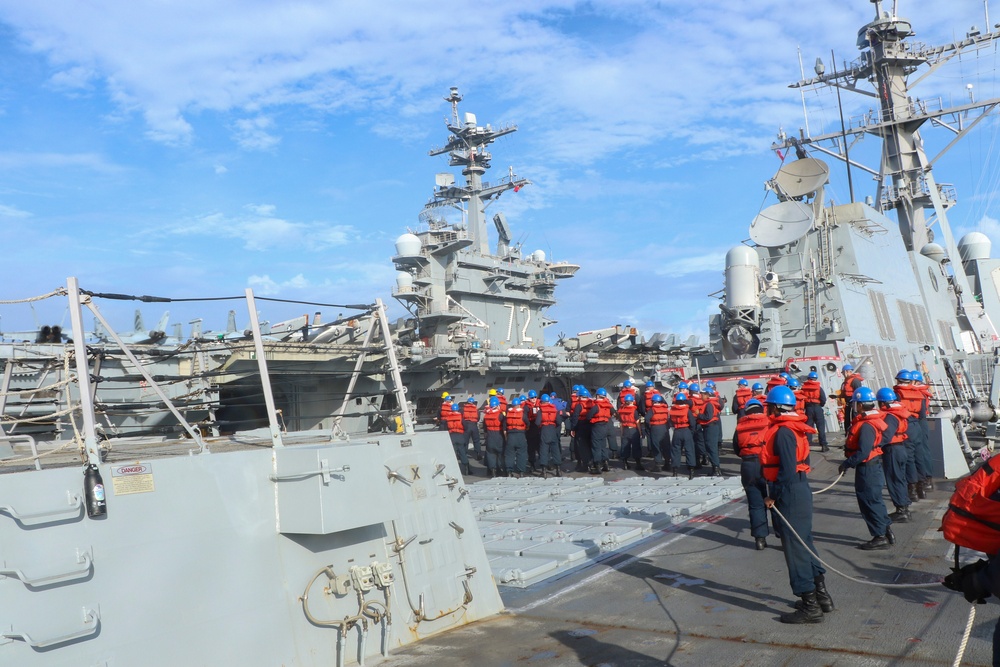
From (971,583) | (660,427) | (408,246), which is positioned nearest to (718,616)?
(971,583)

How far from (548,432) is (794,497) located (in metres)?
9.50

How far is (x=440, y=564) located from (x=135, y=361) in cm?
229

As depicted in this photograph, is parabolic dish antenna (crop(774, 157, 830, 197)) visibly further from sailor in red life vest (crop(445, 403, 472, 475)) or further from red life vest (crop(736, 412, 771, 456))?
red life vest (crop(736, 412, 771, 456))

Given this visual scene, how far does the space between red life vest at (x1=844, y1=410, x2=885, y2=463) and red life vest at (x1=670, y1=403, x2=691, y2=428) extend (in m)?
5.46

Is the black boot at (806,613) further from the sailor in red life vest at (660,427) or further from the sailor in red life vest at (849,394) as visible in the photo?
the sailor in red life vest at (660,427)

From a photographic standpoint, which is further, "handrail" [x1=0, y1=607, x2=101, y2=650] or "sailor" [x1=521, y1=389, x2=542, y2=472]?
"sailor" [x1=521, y1=389, x2=542, y2=472]

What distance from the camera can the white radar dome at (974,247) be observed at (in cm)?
2873

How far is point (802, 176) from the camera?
20.2 m

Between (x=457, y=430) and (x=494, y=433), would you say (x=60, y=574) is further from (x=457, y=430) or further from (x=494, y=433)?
(x=457, y=430)

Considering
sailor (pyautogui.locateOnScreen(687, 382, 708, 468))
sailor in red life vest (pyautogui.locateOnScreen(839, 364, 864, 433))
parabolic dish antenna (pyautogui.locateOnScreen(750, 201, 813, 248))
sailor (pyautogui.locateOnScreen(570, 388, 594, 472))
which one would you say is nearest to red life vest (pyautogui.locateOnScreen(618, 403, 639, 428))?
sailor (pyautogui.locateOnScreen(570, 388, 594, 472))

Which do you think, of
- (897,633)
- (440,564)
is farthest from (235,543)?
(897,633)

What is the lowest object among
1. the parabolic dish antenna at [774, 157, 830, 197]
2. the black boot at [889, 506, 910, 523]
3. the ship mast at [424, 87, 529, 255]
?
the black boot at [889, 506, 910, 523]

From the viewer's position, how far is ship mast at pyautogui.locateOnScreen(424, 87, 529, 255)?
37.9 metres

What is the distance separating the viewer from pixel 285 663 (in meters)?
4.15
